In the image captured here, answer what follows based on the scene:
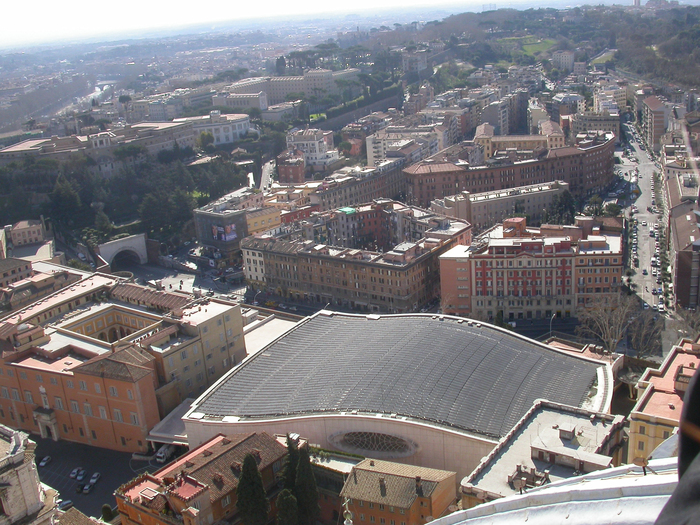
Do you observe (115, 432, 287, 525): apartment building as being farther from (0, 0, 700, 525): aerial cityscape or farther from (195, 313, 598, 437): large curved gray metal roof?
(195, 313, 598, 437): large curved gray metal roof

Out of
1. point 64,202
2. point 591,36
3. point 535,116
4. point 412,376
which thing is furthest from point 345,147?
point 591,36

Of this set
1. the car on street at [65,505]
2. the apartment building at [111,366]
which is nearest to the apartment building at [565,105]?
the apartment building at [111,366]

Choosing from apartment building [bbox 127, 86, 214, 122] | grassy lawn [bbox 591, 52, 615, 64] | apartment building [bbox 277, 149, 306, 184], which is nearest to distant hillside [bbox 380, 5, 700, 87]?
grassy lawn [bbox 591, 52, 615, 64]

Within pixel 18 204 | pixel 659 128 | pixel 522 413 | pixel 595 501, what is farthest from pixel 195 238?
pixel 595 501

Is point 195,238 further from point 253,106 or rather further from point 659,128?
point 659,128

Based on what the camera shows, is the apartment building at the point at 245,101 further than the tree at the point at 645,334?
Yes

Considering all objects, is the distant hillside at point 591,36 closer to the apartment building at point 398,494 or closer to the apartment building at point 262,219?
the apartment building at point 262,219
